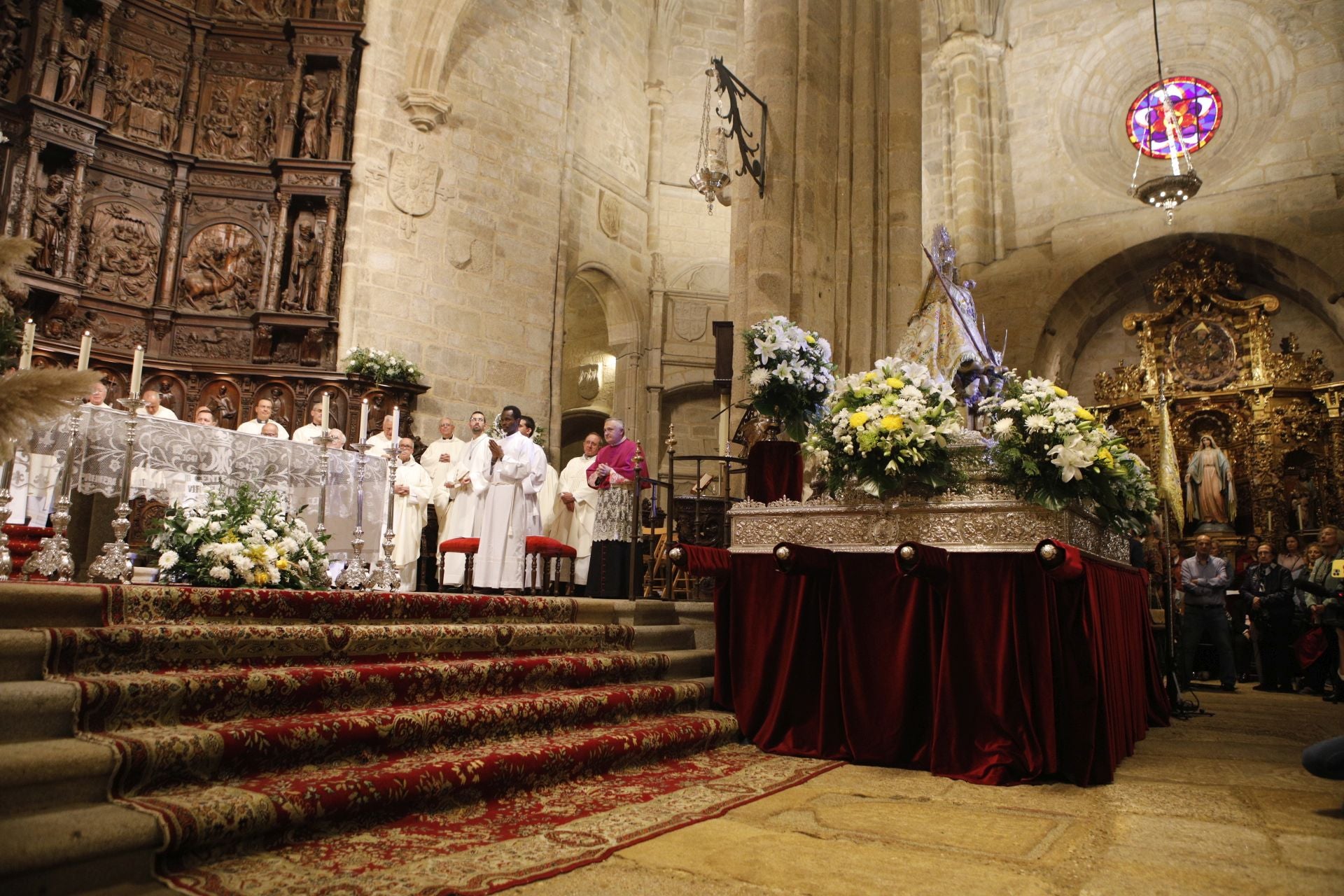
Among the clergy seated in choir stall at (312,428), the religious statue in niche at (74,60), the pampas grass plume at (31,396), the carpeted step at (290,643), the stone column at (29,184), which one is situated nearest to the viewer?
the pampas grass plume at (31,396)

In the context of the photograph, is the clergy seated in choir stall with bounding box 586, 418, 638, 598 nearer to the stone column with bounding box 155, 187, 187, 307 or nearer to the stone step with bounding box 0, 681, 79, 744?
the stone step with bounding box 0, 681, 79, 744

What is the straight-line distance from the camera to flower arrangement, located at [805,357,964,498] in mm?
4461

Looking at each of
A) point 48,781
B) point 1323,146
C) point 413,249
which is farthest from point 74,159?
point 1323,146

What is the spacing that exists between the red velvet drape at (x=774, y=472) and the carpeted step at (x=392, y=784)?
1.58 m

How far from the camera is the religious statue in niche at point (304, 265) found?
38.8 feet

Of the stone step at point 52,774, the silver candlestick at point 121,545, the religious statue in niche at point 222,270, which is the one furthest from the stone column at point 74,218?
the stone step at point 52,774

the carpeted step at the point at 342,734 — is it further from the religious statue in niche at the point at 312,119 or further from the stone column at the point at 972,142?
the stone column at the point at 972,142

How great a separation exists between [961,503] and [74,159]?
10.9 m

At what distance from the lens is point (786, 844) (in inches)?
114

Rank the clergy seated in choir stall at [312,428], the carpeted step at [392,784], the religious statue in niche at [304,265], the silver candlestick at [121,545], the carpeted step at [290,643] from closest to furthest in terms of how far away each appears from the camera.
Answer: the carpeted step at [392,784] < the carpeted step at [290,643] < the silver candlestick at [121,545] < the clergy seated in choir stall at [312,428] < the religious statue in niche at [304,265]

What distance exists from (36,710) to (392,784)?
3.37 feet

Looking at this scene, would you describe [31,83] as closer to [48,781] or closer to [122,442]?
[122,442]

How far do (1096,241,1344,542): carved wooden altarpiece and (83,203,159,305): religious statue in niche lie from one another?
13924 millimetres

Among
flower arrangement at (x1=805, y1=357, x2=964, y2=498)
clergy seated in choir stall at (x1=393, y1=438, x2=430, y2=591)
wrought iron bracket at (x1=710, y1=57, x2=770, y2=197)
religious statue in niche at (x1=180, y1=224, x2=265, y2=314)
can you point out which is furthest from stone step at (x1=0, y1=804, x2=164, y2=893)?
religious statue in niche at (x1=180, y1=224, x2=265, y2=314)
